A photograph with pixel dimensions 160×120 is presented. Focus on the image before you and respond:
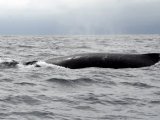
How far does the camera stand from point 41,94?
953 cm

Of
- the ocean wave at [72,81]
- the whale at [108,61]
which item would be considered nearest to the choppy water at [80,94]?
the ocean wave at [72,81]

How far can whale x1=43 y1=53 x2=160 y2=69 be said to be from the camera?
15578 millimetres

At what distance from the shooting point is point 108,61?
1577cm

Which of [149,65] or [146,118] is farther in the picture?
[149,65]

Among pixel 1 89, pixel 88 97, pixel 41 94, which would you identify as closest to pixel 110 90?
pixel 88 97

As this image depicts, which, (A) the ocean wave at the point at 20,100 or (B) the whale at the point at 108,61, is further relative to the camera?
(B) the whale at the point at 108,61

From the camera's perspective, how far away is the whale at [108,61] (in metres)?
15.6

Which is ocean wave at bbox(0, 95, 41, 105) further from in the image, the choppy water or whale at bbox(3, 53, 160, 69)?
whale at bbox(3, 53, 160, 69)

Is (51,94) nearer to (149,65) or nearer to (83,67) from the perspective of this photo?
(83,67)

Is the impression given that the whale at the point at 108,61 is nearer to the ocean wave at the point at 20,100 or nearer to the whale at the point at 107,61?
the whale at the point at 107,61

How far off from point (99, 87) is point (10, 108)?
3738 millimetres

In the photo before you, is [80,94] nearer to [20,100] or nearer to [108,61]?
[20,100]

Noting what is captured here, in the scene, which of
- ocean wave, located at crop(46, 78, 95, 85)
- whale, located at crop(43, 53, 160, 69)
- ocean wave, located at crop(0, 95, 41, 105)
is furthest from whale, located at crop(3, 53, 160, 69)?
ocean wave, located at crop(0, 95, 41, 105)

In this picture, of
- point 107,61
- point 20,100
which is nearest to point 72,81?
point 20,100
